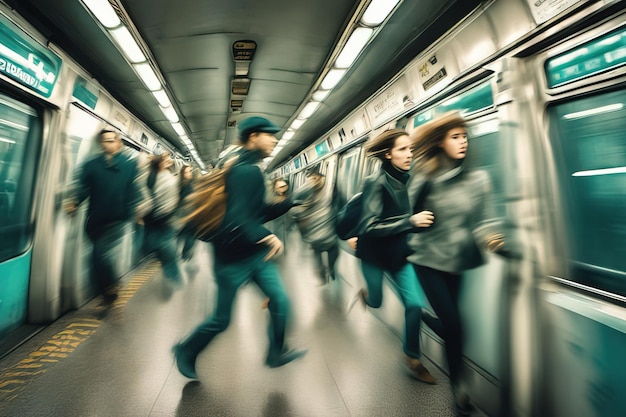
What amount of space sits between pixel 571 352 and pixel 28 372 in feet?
11.7

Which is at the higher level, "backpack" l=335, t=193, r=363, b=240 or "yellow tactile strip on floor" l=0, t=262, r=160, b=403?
"backpack" l=335, t=193, r=363, b=240

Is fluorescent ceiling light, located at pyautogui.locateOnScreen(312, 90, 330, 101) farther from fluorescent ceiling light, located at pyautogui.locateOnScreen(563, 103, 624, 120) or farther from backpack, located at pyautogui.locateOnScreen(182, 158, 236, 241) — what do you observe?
fluorescent ceiling light, located at pyautogui.locateOnScreen(563, 103, 624, 120)

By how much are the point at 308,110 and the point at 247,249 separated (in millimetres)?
3266

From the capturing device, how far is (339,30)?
9.13 ft

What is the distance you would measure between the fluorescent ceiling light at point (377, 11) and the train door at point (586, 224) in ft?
3.43

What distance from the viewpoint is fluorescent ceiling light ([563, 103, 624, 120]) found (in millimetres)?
1567

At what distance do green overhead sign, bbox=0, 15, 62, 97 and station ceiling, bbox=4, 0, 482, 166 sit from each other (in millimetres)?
175

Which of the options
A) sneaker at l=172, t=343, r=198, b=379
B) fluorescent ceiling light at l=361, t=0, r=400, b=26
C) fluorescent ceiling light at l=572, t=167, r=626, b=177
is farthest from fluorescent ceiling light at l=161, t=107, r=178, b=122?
fluorescent ceiling light at l=572, t=167, r=626, b=177

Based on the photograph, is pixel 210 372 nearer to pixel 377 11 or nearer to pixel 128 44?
pixel 128 44

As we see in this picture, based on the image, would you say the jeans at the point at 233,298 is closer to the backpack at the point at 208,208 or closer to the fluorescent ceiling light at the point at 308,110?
the backpack at the point at 208,208

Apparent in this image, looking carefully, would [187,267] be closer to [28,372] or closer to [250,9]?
[28,372]

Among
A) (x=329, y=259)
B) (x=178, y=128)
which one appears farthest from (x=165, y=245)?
(x=178, y=128)

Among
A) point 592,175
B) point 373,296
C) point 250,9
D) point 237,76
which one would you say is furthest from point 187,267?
point 592,175

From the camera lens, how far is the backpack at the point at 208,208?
2133mm
